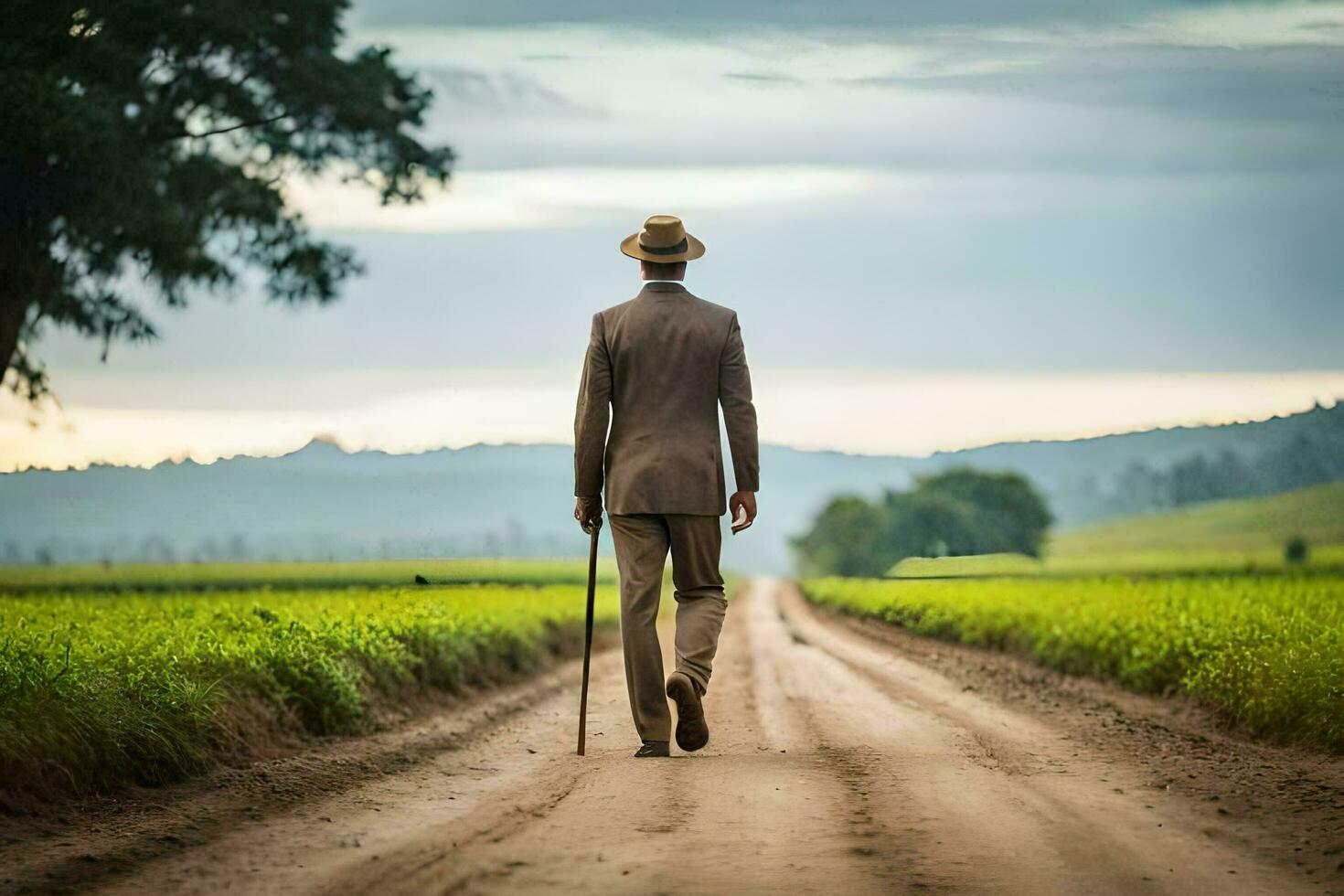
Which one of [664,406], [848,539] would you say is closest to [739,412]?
[664,406]

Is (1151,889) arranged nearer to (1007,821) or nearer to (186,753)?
(1007,821)

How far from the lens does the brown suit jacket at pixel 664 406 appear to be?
7.34 meters

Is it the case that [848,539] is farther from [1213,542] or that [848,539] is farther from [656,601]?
Answer: [656,601]

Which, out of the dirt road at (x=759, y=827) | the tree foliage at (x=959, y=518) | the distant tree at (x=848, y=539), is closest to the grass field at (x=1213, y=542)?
the tree foliage at (x=959, y=518)

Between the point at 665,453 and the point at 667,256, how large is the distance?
1.10 m

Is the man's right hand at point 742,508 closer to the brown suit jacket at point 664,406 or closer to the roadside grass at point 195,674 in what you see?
the brown suit jacket at point 664,406

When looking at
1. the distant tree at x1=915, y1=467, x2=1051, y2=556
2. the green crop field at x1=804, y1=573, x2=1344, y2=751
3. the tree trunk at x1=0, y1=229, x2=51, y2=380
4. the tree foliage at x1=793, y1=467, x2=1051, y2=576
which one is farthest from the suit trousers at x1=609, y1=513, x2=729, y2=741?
the distant tree at x1=915, y1=467, x2=1051, y2=556

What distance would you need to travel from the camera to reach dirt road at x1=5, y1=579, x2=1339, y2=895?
14.7ft

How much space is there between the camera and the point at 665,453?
24.0 ft

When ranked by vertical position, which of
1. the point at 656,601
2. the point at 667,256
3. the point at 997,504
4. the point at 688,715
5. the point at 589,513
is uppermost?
the point at 667,256

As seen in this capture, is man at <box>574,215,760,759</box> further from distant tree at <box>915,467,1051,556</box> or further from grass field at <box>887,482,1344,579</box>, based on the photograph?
distant tree at <box>915,467,1051,556</box>

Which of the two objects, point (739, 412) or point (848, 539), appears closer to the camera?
point (739, 412)

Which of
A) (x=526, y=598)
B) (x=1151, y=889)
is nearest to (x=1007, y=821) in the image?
(x=1151, y=889)

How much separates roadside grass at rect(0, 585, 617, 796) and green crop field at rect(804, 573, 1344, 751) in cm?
577
